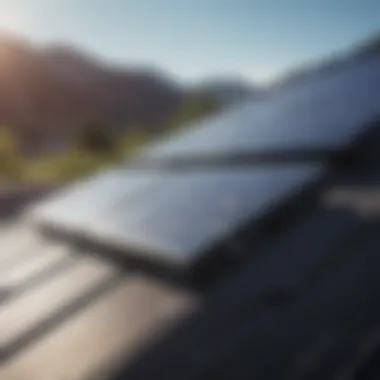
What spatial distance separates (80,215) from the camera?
17.8 feet

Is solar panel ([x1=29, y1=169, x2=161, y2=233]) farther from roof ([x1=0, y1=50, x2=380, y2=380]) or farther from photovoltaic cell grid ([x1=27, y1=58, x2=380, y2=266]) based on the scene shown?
roof ([x1=0, y1=50, x2=380, y2=380])

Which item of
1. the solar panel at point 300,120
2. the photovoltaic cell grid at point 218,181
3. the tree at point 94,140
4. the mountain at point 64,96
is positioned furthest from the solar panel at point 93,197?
the mountain at point 64,96

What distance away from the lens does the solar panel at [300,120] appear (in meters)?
4.58

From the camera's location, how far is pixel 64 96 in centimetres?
14525

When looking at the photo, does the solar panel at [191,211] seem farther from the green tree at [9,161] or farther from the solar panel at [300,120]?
the green tree at [9,161]

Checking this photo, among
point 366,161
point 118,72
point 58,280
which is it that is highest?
point 118,72

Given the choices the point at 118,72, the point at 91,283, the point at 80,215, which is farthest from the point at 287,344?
the point at 118,72

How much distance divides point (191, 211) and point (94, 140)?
4949 centimetres

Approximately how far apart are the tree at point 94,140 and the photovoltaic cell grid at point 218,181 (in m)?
45.5

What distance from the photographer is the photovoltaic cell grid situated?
3.69 meters

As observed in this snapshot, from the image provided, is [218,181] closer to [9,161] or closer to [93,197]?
[93,197]

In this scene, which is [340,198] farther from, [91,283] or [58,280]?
[58,280]

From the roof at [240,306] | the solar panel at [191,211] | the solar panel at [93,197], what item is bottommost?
the roof at [240,306]

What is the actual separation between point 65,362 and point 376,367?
161cm
